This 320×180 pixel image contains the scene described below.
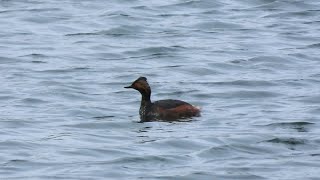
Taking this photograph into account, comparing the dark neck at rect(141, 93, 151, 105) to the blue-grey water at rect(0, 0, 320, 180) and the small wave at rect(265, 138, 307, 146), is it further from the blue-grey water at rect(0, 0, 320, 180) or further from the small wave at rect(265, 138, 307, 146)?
the small wave at rect(265, 138, 307, 146)

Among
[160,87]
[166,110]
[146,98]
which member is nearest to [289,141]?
[166,110]

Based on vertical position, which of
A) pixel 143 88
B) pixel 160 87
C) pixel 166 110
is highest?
pixel 143 88

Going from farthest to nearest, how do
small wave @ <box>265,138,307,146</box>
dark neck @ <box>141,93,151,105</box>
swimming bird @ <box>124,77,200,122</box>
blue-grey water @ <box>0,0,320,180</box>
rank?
1. dark neck @ <box>141,93,151,105</box>
2. swimming bird @ <box>124,77,200,122</box>
3. small wave @ <box>265,138,307,146</box>
4. blue-grey water @ <box>0,0,320,180</box>

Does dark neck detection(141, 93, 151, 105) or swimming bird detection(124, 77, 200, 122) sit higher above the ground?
dark neck detection(141, 93, 151, 105)

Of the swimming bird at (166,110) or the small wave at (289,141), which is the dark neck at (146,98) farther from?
the small wave at (289,141)

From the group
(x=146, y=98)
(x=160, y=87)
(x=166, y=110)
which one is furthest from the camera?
(x=160, y=87)

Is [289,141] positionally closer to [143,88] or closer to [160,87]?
[143,88]

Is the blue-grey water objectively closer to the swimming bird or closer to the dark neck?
the swimming bird

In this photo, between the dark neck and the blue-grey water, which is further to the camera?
the dark neck

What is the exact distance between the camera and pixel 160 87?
2084 cm

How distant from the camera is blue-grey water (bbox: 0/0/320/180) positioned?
15216 mm

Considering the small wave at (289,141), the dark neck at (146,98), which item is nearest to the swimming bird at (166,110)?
the dark neck at (146,98)

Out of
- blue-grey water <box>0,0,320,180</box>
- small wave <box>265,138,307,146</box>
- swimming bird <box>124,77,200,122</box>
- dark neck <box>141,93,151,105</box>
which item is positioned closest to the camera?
blue-grey water <box>0,0,320,180</box>

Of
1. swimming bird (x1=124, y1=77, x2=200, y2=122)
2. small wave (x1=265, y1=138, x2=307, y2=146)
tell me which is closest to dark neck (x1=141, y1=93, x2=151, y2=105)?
swimming bird (x1=124, y1=77, x2=200, y2=122)
